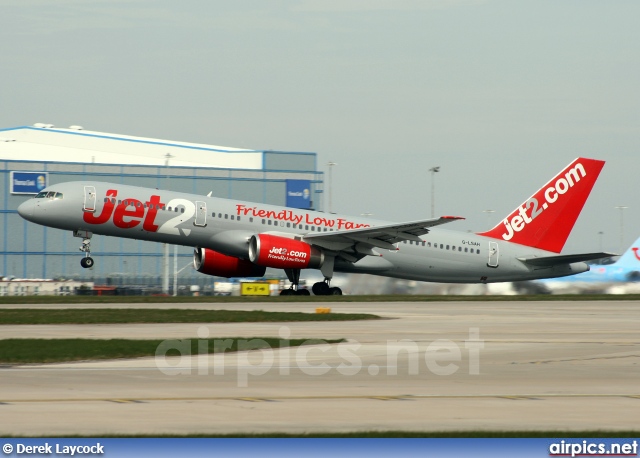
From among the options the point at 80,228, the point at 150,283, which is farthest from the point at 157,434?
the point at 150,283

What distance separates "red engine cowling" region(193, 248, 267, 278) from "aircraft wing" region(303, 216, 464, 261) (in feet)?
10.1

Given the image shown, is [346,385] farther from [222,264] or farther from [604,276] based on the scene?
[604,276]

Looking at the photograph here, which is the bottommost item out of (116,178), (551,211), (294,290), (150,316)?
(150,316)

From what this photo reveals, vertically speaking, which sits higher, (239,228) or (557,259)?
(239,228)

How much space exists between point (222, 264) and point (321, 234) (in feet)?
16.4

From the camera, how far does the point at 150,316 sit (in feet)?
105

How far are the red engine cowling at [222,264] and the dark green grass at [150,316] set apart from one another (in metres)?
14.2

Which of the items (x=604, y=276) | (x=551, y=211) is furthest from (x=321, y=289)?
(x=604, y=276)

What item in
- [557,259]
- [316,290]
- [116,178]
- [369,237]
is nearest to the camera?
[369,237]

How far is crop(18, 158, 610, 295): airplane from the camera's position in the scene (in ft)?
150

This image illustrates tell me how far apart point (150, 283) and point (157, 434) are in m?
78.3

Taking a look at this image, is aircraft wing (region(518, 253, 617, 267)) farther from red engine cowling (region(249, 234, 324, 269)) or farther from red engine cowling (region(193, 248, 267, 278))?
red engine cowling (region(193, 248, 267, 278))

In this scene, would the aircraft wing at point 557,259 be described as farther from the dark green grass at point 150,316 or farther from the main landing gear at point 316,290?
the dark green grass at point 150,316

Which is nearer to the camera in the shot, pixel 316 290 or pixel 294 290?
pixel 294 290
